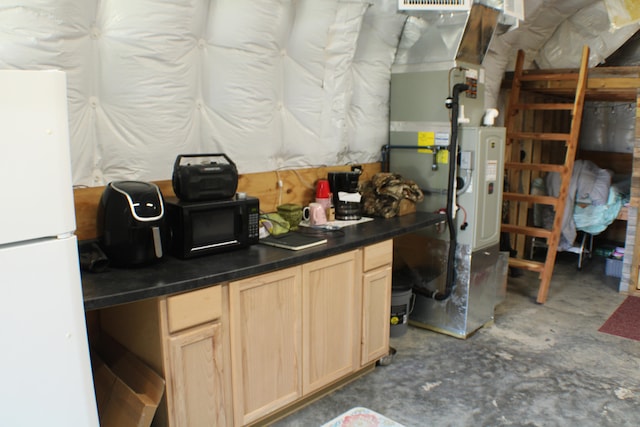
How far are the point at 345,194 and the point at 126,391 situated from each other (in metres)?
1.69

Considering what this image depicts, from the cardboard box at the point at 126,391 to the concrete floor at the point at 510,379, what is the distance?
796mm

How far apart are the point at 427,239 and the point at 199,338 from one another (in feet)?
6.67

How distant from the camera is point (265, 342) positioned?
2.44 meters

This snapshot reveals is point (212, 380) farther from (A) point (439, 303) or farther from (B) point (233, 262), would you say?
(A) point (439, 303)

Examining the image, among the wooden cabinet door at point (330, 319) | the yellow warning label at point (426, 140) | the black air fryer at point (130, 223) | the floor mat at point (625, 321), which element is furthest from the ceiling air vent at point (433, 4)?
the floor mat at point (625, 321)

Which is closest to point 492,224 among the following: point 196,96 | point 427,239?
point 427,239

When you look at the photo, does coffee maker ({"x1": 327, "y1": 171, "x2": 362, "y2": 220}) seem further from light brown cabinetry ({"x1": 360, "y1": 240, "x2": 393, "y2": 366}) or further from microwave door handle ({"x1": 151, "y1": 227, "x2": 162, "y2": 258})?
microwave door handle ({"x1": 151, "y1": 227, "x2": 162, "y2": 258})

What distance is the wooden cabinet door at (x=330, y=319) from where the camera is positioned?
8.66ft

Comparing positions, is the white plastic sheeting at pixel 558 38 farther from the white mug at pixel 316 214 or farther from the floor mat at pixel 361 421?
the floor mat at pixel 361 421

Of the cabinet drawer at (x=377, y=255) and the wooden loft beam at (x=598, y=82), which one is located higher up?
the wooden loft beam at (x=598, y=82)

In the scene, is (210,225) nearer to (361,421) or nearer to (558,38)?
(361,421)

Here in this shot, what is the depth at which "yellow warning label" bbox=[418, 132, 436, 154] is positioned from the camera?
11.8ft

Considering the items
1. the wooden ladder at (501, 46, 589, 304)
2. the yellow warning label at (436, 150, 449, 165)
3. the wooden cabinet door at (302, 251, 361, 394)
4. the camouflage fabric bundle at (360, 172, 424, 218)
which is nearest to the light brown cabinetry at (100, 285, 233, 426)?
the wooden cabinet door at (302, 251, 361, 394)

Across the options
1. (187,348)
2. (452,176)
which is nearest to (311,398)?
(187,348)
